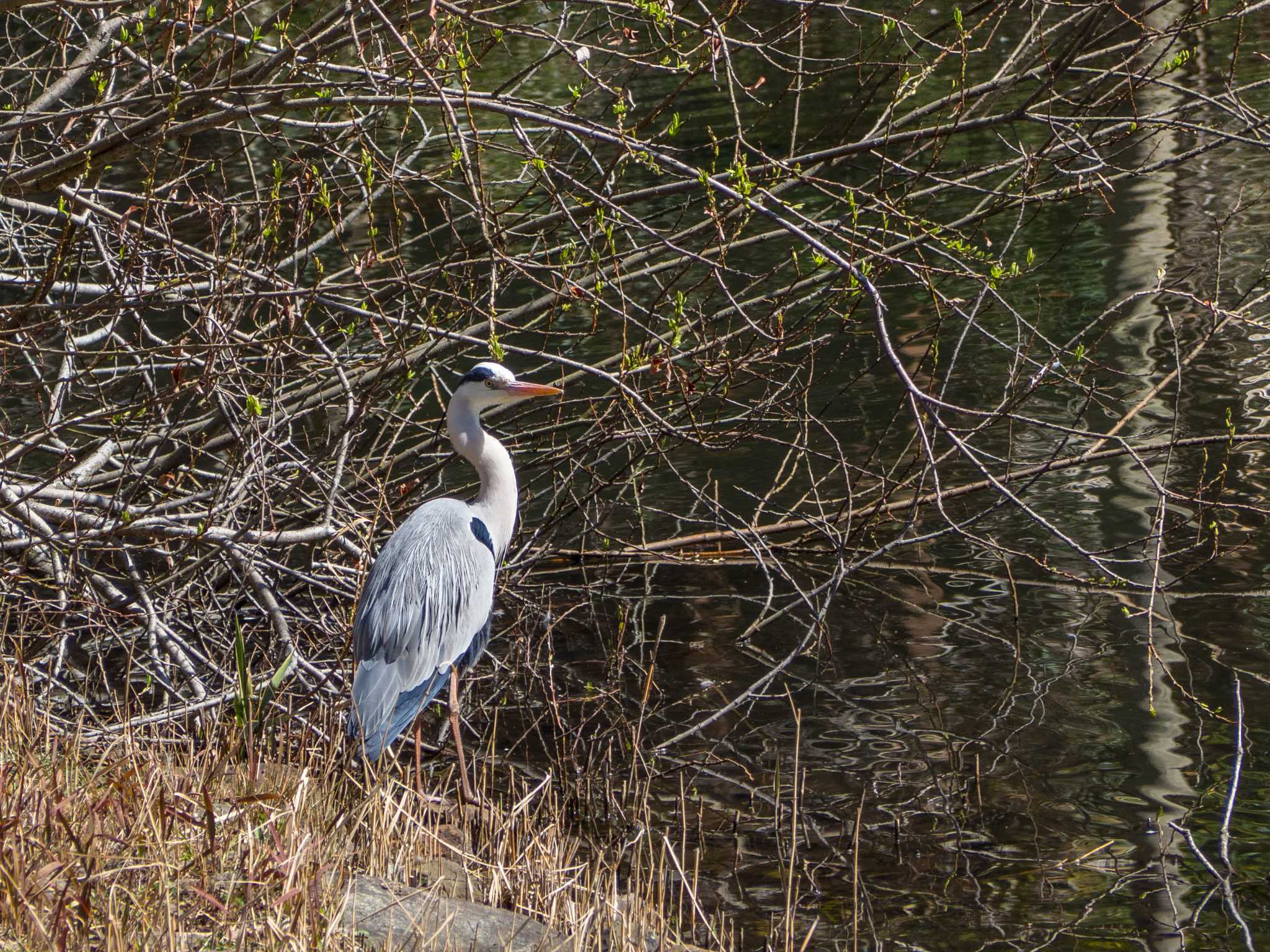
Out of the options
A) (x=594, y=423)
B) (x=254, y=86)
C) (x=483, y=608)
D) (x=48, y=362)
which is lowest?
(x=48, y=362)

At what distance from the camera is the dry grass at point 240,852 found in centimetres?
340

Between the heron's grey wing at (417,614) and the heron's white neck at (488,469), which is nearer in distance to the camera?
the heron's grey wing at (417,614)

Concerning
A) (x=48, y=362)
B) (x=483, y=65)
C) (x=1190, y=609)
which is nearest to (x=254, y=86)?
(x=1190, y=609)

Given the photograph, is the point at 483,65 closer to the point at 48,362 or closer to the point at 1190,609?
the point at 48,362

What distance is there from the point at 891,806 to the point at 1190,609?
2.24m

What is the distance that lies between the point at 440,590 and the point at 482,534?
1.23ft

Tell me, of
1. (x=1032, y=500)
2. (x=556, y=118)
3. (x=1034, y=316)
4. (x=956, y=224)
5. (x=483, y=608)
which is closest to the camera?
(x=556, y=118)

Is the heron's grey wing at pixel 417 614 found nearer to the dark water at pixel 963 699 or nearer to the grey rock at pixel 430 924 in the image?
the dark water at pixel 963 699

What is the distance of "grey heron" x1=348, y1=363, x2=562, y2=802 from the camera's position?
17.8 feet

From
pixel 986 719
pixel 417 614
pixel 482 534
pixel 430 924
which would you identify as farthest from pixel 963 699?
pixel 430 924

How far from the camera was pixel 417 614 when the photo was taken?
5.63 meters

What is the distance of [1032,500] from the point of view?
828 cm

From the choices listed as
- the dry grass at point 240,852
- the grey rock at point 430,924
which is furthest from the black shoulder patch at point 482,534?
the grey rock at point 430,924

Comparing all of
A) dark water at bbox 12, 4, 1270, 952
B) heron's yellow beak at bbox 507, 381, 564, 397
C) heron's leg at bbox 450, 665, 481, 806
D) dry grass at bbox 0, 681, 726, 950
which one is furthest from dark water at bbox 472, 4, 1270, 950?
heron's yellow beak at bbox 507, 381, 564, 397
